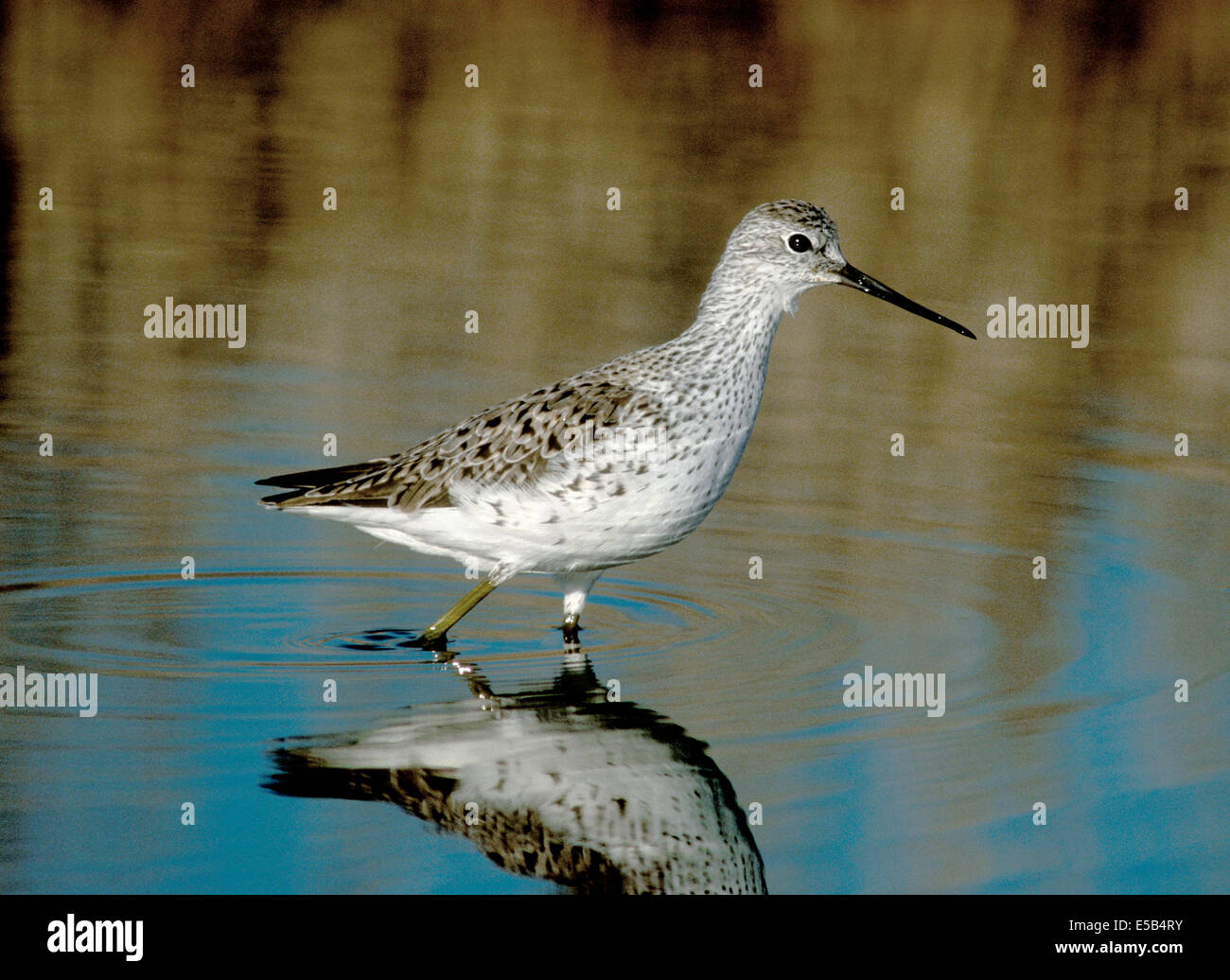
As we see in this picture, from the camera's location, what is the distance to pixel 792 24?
93.8 feet

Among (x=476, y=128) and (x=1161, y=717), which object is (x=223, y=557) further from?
(x=476, y=128)

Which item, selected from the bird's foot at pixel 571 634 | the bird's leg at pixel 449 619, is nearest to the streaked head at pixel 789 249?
the bird's foot at pixel 571 634

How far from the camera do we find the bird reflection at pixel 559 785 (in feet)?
25.6

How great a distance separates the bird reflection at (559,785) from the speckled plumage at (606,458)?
2.89ft

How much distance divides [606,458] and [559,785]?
1935mm

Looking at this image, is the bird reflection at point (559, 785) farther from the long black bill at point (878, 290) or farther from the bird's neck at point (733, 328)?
the long black bill at point (878, 290)

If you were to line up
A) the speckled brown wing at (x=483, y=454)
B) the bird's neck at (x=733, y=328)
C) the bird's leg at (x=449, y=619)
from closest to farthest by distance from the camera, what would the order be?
the speckled brown wing at (x=483, y=454), the bird's neck at (x=733, y=328), the bird's leg at (x=449, y=619)

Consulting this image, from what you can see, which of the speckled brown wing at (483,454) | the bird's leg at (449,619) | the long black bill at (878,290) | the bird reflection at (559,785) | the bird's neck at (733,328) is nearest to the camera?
the bird reflection at (559,785)

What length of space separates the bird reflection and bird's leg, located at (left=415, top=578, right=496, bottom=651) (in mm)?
929

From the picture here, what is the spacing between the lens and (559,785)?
8.42 metres

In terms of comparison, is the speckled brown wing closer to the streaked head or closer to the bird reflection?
the streaked head

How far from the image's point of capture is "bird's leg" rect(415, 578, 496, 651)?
34.1 feet

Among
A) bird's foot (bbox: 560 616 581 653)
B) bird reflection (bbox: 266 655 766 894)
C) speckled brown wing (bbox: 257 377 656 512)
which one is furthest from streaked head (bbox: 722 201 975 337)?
bird reflection (bbox: 266 655 766 894)

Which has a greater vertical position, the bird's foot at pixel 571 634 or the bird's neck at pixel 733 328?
the bird's neck at pixel 733 328
